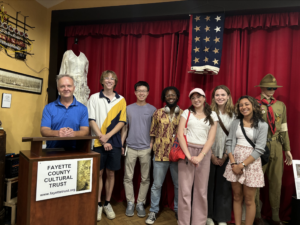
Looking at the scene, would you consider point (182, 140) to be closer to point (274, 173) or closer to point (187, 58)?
point (274, 173)

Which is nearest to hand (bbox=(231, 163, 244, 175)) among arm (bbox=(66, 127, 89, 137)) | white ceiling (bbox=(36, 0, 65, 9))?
arm (bbox=(66, 127, 89, 137))

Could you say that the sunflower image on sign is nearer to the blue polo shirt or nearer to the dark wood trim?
the blue polo shirt

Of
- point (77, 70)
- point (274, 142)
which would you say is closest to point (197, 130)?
point (274, 142)

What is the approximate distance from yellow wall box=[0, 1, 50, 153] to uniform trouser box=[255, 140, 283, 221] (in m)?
3.16

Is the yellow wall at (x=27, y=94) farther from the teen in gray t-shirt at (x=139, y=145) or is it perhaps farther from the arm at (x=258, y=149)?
the arm at (x=258, y=149)

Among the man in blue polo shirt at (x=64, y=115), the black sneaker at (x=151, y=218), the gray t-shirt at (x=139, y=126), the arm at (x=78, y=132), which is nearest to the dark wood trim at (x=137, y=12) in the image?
the gray t-shirt at (x=139, y=126)

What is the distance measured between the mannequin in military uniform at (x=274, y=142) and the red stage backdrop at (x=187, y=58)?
0.92 ft

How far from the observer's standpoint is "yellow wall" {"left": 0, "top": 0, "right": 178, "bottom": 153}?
8.96ft

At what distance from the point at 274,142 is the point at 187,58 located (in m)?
1.54

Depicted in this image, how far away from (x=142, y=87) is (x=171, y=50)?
839mm

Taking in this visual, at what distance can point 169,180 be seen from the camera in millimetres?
2967

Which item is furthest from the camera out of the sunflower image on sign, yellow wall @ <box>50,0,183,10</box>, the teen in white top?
yellow wall @ <box>50,0,183,10</box>

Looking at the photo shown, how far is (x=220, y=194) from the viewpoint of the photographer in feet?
7.93

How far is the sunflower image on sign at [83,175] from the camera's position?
1568 mm
